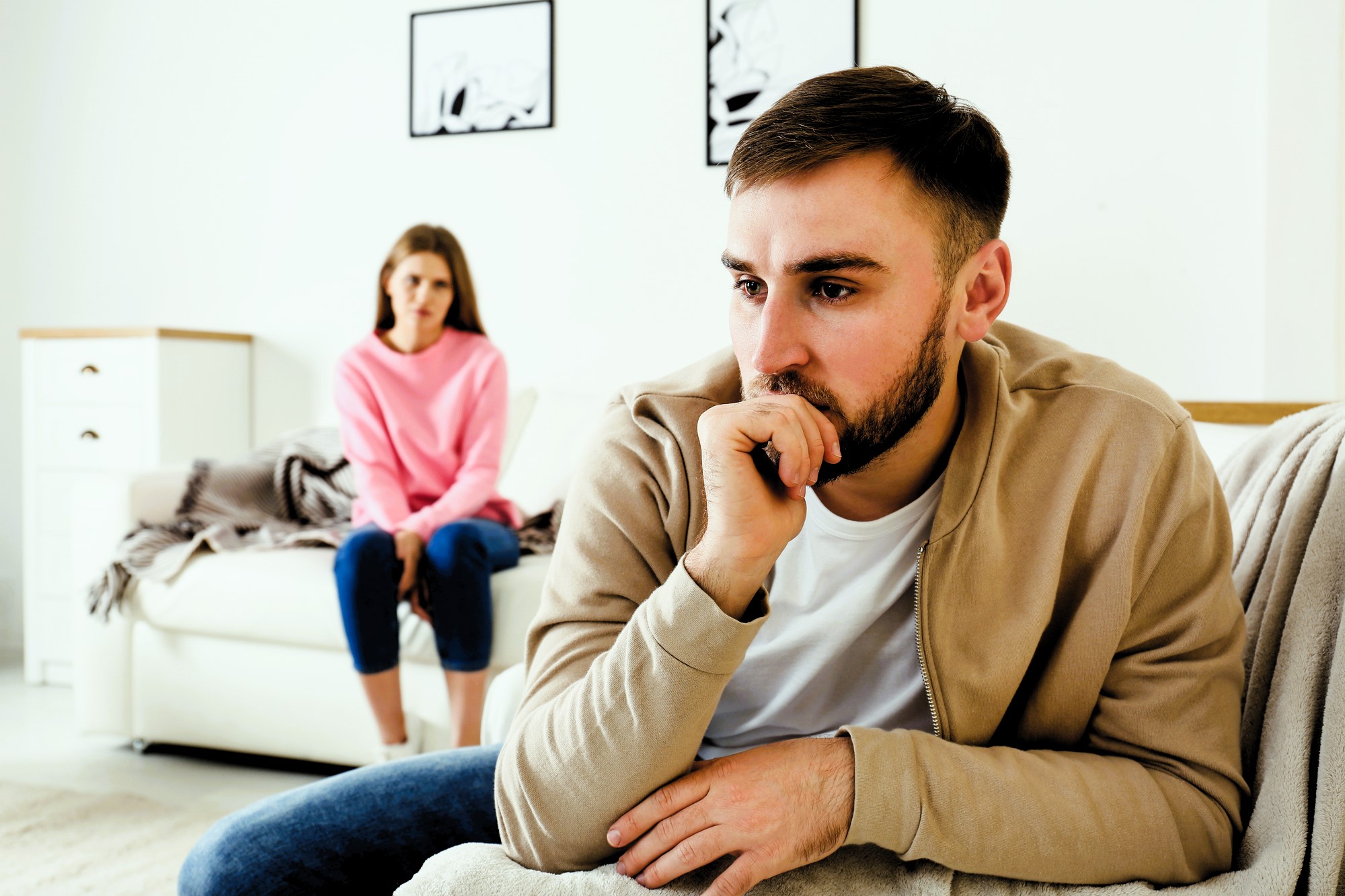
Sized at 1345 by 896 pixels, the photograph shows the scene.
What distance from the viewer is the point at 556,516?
2588mm

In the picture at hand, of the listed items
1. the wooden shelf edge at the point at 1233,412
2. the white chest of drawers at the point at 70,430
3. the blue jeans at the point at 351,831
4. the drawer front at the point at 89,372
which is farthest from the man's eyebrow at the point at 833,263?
the drawer front at the point at 89,372

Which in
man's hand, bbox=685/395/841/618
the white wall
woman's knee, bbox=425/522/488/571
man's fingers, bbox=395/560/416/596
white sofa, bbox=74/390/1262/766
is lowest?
white sofa, bbox=74/390/1262/766

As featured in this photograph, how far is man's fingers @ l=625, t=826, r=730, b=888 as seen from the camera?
0.75m

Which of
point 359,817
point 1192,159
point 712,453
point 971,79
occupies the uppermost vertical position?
point 971,79

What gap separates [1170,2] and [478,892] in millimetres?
2872

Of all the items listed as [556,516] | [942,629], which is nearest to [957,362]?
[942,629]

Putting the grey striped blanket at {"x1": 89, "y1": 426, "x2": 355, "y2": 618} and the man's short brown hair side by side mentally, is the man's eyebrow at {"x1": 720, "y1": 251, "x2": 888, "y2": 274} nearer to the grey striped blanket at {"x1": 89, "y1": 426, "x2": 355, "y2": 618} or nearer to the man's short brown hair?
the man's short brown hair

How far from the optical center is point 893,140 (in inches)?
33.7

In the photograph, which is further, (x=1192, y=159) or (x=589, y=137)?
(x=589, y=137)

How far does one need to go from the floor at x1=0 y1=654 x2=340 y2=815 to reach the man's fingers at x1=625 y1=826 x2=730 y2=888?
1675mm

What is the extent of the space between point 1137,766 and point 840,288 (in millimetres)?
447

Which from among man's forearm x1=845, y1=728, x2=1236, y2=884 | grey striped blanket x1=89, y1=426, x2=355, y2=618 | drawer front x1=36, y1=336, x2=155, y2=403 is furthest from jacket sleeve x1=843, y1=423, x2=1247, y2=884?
drawer front x1=36, y1=336, x2=155, y2=403

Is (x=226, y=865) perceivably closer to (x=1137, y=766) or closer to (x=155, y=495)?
(x=1137, y=766)

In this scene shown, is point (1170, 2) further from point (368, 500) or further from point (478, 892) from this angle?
point (478, 892)
